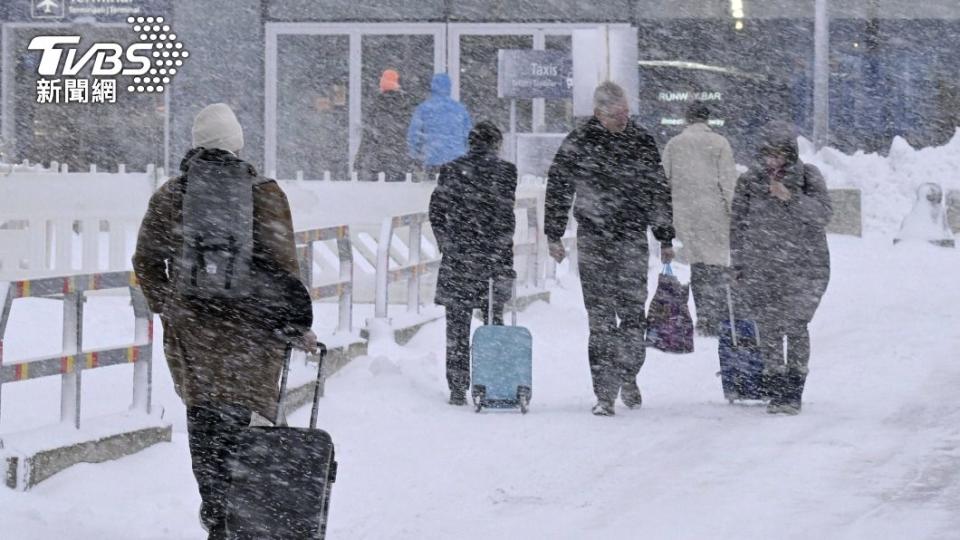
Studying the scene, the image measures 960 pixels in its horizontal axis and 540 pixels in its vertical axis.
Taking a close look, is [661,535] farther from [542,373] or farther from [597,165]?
[542,373]

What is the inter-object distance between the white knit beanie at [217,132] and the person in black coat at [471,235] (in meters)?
4.54

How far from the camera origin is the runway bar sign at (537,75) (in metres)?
19.6

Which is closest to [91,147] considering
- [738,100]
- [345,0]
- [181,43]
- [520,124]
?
[181,43]

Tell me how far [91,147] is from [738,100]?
367 inches

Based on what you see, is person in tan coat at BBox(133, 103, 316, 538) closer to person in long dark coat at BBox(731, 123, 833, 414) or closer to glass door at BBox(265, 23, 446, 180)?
person in long dark coat at BBox(731, 123, 833, 414)

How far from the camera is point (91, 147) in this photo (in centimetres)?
2636

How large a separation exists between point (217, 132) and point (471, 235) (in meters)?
→ 4.78

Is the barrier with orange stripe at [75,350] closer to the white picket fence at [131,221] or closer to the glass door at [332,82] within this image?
the white picket fence at [131,221]

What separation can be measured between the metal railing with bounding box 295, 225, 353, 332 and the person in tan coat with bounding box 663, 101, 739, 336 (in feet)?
8.97

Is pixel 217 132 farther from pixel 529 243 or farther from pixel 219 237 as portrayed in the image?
pixel 529 243

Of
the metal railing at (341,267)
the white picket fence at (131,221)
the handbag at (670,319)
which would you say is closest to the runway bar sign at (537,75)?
the white picket fence at (131,221)

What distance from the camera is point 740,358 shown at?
10.8 meters

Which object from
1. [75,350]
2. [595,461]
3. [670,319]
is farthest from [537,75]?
[75,350]

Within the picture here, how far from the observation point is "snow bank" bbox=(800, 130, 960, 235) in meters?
23.3
